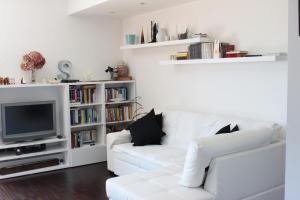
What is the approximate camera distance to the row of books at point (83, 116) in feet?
17.6

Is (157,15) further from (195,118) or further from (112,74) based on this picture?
(195,118)

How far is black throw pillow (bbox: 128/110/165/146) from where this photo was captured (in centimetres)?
453

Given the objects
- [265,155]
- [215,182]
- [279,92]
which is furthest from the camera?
[279,92]

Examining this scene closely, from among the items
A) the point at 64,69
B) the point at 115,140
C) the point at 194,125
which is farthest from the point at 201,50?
the point at 64,69

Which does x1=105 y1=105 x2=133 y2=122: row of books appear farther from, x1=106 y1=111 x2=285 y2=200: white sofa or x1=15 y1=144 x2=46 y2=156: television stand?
x1=106 y1=111 x2=285 y2=200: white sofa

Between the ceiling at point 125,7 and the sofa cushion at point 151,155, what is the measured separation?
1.93 meters

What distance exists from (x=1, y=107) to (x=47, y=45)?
1.21 meters

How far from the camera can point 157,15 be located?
5309mm

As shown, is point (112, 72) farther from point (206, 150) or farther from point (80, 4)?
point (206, 150)

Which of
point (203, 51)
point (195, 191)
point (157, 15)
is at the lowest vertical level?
point (195, 191)

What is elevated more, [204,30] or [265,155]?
[204,30]

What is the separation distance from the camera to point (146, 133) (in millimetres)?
4535

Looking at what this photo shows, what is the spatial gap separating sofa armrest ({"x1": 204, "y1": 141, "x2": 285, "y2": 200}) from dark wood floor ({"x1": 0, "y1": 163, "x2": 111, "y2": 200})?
1.60 meters

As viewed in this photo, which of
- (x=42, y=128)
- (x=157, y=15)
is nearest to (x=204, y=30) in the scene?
(x=157, y=15)
